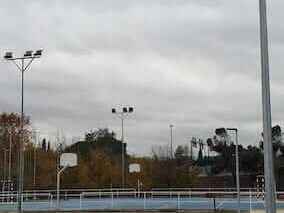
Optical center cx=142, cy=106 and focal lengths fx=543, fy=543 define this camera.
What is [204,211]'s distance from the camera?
1361 inches

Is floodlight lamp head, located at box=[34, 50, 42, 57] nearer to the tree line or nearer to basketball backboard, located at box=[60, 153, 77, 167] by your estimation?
basketball backboard, located at box=[60, 153, 77, 167]

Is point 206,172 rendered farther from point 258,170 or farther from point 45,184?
point 45,184

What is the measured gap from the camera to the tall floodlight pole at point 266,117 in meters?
11.4

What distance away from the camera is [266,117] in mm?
11859

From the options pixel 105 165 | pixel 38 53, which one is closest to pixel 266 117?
pixel 38 53

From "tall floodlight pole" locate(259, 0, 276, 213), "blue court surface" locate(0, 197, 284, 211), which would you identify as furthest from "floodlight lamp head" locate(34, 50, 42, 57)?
"tall floodlight pole" locate(259, 0, 276, 213)

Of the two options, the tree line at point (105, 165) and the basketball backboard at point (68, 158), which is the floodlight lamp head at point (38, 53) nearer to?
the basketball backboard at point (68, 158)

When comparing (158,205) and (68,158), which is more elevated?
(68,158)

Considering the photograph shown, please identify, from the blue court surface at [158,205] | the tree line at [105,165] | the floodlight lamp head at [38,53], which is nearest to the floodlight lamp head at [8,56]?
the floodlight lamp head at [38,53]

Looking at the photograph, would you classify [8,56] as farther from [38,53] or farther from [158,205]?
[158,205]

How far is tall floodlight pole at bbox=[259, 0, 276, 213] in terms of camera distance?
37.3ft

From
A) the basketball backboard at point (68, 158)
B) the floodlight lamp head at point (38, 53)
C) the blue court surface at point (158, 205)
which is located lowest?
the blue court surface at point (158, 205)

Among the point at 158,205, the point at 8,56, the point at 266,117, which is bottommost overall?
the point at 158,205

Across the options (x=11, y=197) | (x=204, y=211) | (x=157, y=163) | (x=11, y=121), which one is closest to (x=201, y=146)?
(x=157, y=163)
